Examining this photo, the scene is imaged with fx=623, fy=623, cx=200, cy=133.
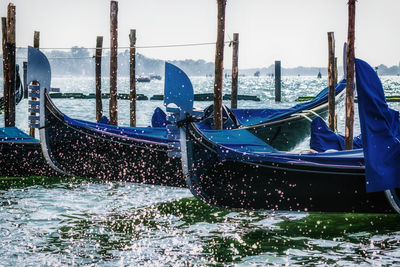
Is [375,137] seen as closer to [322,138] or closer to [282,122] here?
[322,138]

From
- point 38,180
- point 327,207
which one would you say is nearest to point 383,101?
point 327,207

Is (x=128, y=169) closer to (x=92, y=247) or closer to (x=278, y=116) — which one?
(x=92, y=247)

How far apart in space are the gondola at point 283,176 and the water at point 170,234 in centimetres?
35

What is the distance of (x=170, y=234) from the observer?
6348 mm

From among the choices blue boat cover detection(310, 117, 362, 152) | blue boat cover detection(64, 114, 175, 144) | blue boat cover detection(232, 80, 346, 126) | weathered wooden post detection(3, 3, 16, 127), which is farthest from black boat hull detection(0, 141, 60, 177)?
blue boat cover detection(310, 117, 362, 152)

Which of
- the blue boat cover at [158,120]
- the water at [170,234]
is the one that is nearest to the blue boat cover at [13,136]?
the water at [170,234]

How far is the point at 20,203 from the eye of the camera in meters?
7.78

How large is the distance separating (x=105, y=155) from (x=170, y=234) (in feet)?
5.67

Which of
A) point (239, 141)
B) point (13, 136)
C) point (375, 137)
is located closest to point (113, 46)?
point (13, 136)

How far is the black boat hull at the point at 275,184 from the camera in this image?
19.7 ft

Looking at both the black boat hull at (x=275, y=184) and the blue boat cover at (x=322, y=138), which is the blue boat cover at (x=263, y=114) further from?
the black boat hull at (x=275, y=184)

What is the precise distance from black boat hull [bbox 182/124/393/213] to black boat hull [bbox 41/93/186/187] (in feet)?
4.55

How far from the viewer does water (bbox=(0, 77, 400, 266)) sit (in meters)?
5.53

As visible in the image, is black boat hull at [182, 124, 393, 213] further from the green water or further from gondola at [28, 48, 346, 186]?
gondola at [28, 48, 346, 186]
